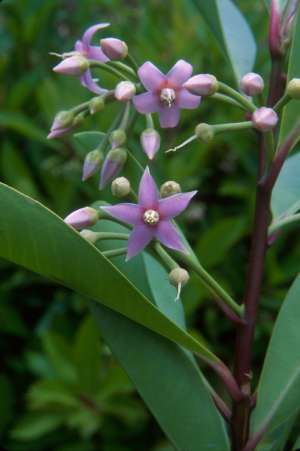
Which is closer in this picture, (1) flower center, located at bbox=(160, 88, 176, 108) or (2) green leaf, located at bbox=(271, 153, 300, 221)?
(1) flower center, located at bbox=(160, 88, 176, 108)

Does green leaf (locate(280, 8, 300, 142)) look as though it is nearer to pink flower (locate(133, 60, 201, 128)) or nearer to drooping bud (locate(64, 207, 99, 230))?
pink flower (locate(133, 60, 201, 128))

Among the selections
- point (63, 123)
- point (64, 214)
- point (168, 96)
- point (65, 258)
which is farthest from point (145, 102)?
point (64, 214)

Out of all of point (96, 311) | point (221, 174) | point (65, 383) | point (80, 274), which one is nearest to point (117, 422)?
point (65, 383)

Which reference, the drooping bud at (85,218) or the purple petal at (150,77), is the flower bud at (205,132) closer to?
the purple petal at (150,77)

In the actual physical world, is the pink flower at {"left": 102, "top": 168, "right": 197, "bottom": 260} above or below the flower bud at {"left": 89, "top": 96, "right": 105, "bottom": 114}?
below

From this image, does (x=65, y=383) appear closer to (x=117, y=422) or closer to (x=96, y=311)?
(x=117, y=422)

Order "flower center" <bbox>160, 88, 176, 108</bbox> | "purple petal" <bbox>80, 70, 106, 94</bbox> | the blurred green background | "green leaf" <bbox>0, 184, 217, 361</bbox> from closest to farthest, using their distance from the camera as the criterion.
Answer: "green leaf" <bbox>0, 184, 217, 361</bbox>, "flower center" <bbox>160, 88, 176, 108</bbox>, "purple petal" <bbox>80, 70, 106, 94</bbox>, the blurred green background

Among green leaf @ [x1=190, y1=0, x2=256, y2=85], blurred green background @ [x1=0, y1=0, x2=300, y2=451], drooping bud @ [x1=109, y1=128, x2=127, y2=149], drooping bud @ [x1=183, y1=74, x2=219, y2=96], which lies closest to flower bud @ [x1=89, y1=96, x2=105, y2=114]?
drooping bud @ [x1=109, y1=128, x2=127, y2=149]

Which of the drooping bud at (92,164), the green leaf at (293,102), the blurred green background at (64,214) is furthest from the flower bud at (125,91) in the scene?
the blurred green background at (64,214)
